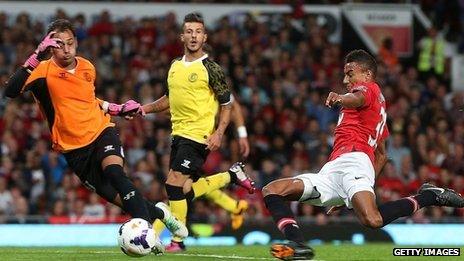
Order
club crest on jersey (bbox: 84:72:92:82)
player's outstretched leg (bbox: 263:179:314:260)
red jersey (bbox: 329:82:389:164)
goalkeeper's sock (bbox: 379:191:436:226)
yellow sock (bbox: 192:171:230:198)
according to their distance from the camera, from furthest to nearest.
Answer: yellow sock (bbox: 192:171:230:198) < club crest on jersey (bbox: 84:72:92:82) < red jersey (bbox: 329:82:389:164) < goalkeeper's sock (bbox: 379:191:436:226) < player's outstretched leg (bbox: 263:179:314:260)

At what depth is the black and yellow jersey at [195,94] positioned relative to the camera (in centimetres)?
1202

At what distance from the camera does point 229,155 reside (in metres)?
18.7

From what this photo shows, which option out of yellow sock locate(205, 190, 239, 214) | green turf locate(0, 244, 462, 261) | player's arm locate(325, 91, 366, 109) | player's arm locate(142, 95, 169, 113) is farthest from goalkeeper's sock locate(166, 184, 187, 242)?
player's arm locate(325, 91, 366, 109)

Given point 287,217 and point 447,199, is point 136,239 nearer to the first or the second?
point 287,217

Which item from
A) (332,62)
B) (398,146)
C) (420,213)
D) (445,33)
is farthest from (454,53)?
(420,213)

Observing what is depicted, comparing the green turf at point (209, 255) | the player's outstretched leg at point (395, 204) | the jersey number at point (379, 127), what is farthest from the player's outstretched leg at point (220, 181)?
the player's outstretched leg at point (395, 204)

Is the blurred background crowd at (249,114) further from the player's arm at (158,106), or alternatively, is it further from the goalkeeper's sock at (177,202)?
the goalkeeper's sock at (177,202)

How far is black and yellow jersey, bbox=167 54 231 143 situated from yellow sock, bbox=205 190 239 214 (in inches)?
43.5

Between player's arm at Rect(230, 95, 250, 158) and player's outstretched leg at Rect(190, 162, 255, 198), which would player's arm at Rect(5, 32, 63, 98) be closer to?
player's outstretched leg at Rect(190, 162, 255, 198)

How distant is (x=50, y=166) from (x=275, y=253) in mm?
8628

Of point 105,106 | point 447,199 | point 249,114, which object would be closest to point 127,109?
point 105,106

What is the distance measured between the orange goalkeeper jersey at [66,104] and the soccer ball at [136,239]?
134 centimetres

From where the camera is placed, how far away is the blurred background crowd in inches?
690

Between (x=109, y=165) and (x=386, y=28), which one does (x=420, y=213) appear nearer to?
(x=386, y=28)
